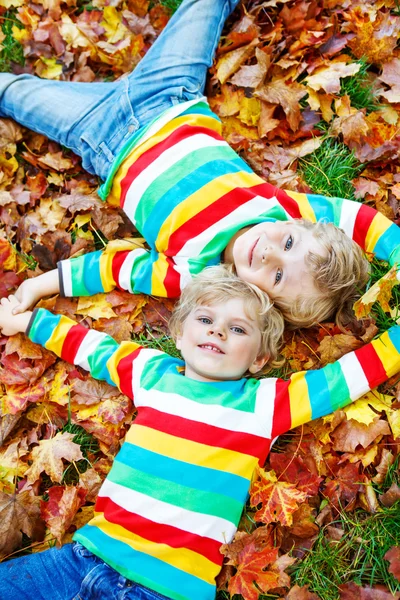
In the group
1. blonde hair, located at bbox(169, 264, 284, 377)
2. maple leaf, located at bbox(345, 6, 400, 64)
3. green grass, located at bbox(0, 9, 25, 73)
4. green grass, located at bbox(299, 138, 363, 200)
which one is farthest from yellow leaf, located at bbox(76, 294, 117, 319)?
maple leaf, located at bbox(345, 6, 400, 64)

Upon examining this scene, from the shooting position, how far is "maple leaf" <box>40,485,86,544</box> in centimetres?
274

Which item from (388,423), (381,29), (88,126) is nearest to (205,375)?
(388,423)

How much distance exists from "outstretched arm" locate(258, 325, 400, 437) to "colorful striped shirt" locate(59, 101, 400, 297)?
1.52 feet

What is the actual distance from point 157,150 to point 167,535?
1.98m

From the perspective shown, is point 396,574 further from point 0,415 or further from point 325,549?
point 0,415

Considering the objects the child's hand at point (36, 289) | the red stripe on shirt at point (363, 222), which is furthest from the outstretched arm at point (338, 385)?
the child's hand at point (36, 289)

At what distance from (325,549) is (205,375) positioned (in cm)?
95

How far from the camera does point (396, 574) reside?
235 centimetres

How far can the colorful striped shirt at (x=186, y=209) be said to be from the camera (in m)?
2.96

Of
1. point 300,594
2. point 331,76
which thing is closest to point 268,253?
point 331,76

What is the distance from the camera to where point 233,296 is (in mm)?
2688

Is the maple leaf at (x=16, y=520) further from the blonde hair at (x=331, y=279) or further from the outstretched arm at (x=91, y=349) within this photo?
the blonde hair at (x=331, y=279)

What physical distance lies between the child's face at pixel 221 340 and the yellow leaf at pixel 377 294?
478 mm

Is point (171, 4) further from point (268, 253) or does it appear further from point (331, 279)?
point (331, 279)
